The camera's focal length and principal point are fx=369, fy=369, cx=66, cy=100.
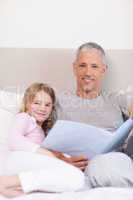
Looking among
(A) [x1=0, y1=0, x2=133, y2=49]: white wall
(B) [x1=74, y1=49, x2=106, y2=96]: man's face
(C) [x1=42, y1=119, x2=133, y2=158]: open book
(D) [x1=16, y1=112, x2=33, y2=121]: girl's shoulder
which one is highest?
(A) [x1=0, y1=0, x2=133, y2=49]: white wall

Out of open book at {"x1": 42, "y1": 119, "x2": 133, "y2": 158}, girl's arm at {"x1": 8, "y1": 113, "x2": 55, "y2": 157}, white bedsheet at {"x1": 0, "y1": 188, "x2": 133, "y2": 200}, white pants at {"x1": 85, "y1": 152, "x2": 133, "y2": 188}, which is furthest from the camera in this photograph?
girl's arm at {"x1": 8, "y1": 113, "x2": 55, "y2": 157}

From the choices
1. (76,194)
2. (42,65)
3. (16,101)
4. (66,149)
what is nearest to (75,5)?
(42,65)

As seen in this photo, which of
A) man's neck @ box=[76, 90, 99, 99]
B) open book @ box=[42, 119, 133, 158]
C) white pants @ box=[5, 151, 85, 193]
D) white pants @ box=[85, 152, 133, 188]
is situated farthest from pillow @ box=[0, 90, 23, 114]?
white pants @ box=[85, 152, 133, 188]

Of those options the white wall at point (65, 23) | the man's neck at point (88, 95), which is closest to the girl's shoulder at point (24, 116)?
the man's neck at point (88, 95)

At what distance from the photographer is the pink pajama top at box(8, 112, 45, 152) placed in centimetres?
154

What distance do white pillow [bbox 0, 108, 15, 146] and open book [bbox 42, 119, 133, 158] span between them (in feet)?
1.07

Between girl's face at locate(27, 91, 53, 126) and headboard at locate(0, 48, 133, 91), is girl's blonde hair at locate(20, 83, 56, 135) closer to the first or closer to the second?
girl's face at locate(27, 91, 53, 126)

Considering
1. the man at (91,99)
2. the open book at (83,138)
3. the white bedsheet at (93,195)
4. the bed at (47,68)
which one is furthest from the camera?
the bed at (47,68)

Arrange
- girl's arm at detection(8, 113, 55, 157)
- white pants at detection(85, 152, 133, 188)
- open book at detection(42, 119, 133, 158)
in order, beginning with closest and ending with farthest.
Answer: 1. white pants at detection(85, 152, 133, 188)
2. open book at detection(42, 119, 133, 158)
3. girl's arm at detection(8, 113, 55, 157)

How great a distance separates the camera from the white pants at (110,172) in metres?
1.24

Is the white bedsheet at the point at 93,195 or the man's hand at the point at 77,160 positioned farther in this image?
the man's hand at the point at 77,160

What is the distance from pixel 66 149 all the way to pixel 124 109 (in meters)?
0.52

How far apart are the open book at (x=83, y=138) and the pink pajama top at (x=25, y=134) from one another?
87 mm

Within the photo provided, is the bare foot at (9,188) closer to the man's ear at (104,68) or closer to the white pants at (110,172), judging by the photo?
the white pants at (110,172)
